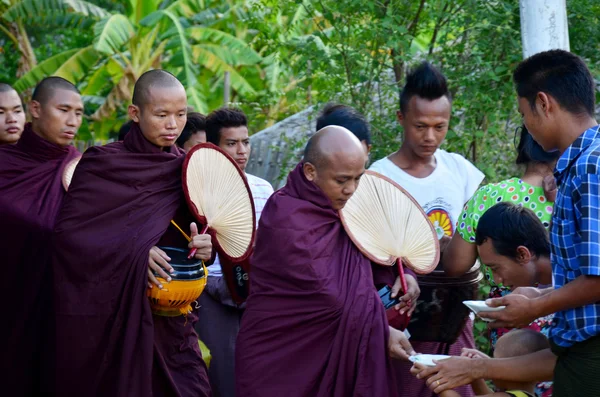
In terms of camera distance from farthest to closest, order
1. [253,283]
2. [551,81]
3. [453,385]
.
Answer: [253,283] → [453,385] → [551,81]

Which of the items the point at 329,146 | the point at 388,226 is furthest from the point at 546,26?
the point at 329,146

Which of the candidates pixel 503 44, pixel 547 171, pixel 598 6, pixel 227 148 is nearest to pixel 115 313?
pixel 227 148

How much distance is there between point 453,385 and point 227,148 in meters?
2.80

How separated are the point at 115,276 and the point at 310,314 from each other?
132 centimetres

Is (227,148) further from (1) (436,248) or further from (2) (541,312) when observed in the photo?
(2) (541,312)

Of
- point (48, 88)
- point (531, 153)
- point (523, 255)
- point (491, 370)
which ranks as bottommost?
point (491, 370)

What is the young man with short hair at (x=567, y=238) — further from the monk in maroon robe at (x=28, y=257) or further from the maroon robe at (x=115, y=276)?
the monk in maroon robe at (x=28, y=257)

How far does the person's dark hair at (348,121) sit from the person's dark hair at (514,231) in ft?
5.08

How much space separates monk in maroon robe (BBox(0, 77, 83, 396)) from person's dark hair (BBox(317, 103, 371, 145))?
1.73 meters

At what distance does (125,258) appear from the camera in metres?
4.61

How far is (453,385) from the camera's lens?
A: 346 centimetres

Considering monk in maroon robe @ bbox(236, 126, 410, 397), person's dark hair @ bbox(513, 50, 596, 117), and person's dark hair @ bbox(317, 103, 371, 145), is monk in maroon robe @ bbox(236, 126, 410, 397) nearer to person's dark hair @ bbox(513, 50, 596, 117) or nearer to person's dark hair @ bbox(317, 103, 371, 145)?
person's dark hair @ bbox(513, 50, 596, 117)

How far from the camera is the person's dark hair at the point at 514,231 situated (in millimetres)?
3758

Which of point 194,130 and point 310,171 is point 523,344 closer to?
point 310,171
